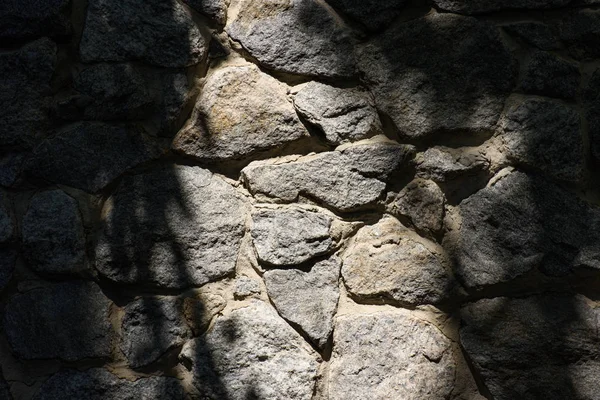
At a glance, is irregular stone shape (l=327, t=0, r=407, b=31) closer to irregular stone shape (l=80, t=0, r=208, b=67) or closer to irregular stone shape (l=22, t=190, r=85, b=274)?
irregular stone shape (l=80, t=0, r=208, b=67)

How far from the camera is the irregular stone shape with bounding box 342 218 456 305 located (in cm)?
158

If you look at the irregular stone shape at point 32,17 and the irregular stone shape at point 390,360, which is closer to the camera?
the irregular stone shape at point 390,360

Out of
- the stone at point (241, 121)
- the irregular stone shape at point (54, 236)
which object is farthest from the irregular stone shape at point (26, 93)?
the stone at point (241, 121)

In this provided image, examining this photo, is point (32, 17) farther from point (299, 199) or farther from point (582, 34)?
point (582, 34)

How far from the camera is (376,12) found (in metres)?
1.67

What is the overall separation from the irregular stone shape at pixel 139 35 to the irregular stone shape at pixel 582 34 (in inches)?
35.1

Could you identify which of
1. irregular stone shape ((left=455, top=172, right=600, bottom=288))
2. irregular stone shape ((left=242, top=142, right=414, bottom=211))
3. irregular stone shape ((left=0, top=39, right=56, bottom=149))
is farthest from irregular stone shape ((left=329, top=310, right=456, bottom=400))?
irregular stone shape ((left=0, top=39, right=56, bottom=149))

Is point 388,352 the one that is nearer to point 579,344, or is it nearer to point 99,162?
point 579,344

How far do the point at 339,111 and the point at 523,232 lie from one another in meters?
0.52

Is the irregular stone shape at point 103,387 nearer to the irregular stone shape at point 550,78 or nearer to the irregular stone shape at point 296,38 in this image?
the irregular stone shape at point 296,38

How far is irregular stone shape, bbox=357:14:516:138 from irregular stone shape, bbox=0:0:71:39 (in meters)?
0.75

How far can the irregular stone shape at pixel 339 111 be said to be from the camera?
1.64 metres

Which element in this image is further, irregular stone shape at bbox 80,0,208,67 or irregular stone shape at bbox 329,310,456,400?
irregular stone shape at bbox 80,0,208,67

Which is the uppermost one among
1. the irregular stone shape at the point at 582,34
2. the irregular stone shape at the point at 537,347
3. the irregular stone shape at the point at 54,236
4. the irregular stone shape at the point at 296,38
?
the irregular stone shape at the point at 296,38
